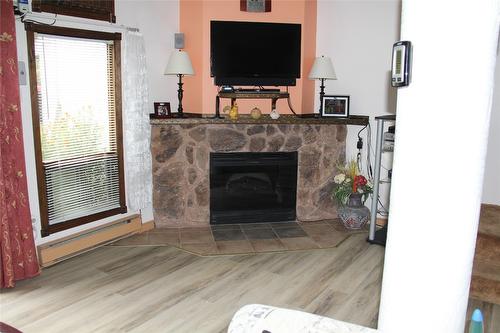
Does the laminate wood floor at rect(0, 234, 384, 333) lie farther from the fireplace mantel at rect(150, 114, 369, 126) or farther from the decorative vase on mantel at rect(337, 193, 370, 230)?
the fireplace mantel at rect(150, 114, 369, 126)

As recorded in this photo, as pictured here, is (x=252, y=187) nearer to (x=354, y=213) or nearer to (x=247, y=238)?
(x=247, y=238)

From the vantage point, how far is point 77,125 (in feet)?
11.7

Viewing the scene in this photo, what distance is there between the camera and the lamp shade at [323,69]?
418 cm

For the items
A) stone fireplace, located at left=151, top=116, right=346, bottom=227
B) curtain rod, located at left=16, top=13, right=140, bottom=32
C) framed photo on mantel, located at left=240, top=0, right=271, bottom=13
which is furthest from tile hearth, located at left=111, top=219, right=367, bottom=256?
framed photo on mantel, located at left=240, top=0, right=271, bottom=13

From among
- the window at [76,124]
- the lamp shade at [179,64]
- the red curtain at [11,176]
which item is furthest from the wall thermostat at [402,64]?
the lamp shade at [179,64]

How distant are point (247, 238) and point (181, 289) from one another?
113 centimetres

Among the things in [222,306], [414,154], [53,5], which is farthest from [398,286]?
[53,5]

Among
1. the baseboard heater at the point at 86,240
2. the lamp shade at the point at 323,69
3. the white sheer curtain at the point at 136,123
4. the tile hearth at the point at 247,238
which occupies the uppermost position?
the lamp shade at the point at 323,69

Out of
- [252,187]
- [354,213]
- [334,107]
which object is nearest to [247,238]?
[252,187]

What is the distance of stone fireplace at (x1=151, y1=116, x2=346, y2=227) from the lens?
416 centimetres

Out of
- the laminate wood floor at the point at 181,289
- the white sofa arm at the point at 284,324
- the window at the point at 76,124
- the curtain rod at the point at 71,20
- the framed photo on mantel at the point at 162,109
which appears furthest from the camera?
the framed photo on mantel at the point at 162,109

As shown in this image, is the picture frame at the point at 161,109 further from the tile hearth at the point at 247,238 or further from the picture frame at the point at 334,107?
Result: the picture frame at the point at 334,107

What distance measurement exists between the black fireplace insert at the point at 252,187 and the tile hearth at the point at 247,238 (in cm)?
12

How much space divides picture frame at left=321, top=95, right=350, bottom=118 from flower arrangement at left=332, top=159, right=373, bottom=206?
0.52 meters
